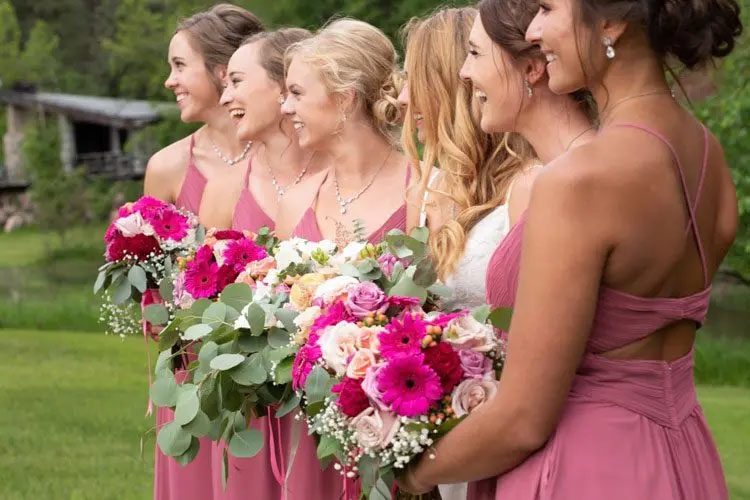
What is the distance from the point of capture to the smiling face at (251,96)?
552 centimetres

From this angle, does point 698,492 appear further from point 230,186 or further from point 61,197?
point 61,197

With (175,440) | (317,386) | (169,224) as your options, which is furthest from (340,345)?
(169,224)

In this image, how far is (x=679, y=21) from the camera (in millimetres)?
2510

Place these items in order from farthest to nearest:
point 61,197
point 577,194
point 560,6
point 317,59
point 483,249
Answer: point 61,197 → point 317,59 → point 483,249 → point 560,6 → point 577,194

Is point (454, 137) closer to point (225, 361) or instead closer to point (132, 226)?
point (225, 361)

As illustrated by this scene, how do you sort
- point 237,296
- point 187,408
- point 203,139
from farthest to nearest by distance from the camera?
1. point 203,139
2. point 237,296
3. point 187,408

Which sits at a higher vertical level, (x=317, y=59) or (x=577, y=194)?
(x=577, y=194)

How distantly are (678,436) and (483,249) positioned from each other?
150cm

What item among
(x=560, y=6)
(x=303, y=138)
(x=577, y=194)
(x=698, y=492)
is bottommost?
(x=303, y=138)

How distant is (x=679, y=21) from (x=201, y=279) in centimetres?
250

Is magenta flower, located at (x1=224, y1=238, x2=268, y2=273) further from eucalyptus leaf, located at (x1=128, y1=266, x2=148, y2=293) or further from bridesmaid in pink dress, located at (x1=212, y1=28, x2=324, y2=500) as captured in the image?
eucalyptus leaf, located at (x1=128, y1=266, x2=148, y2=293)

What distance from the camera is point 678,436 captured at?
266cm

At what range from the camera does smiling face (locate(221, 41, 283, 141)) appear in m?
5.52

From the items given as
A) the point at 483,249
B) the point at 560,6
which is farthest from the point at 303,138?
the point at 560,6
